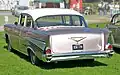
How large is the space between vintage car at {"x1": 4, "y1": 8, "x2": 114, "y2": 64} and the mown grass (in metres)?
0.32

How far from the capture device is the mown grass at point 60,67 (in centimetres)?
912

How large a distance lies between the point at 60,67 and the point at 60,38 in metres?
1.15

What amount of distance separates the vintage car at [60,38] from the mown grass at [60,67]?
1.05ft

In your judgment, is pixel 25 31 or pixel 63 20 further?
pixel 63 20

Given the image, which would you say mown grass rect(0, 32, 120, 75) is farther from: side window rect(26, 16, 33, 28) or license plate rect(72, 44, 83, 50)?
side window rect(26, 16, 33, 28)

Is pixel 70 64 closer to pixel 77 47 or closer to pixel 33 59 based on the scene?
pixel 33 59

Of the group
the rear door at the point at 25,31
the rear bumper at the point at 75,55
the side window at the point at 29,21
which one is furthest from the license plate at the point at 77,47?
the side window at the point at 29,21

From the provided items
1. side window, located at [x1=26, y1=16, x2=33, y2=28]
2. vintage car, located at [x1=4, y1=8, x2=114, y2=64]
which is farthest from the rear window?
side window, located at [x1=26, y1=16, x2=33, y2=28]

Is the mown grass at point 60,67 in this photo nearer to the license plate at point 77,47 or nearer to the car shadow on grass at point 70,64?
the car shadow on grass at point 70,64

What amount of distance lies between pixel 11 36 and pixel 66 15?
2339mm

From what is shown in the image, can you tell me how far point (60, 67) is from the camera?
991 centimetres

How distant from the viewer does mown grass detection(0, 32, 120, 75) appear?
9.12 metres

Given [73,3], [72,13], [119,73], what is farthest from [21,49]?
[73,3]

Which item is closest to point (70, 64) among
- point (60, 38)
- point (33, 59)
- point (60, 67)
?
point (60, 67)
